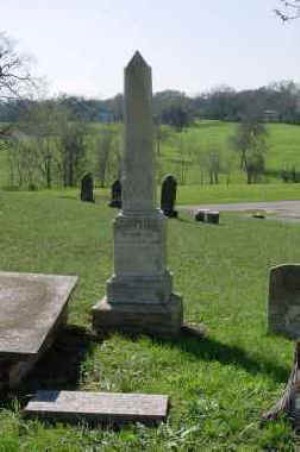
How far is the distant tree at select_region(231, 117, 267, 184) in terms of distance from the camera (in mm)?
82625

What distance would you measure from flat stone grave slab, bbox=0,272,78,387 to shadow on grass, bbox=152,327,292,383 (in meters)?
1.23

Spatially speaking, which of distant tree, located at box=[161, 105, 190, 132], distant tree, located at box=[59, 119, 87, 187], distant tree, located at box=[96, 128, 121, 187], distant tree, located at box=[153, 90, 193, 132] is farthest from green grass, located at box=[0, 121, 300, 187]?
distant tree, located at box=[153, 90, 193, 132]

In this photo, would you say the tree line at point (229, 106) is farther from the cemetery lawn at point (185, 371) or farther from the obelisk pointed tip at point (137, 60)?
the obelisk pointed tip at point (137, 60)

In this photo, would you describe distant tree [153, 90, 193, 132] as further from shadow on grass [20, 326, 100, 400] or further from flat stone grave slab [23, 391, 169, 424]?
flat stone grave slab [23, 391, 169, 424]

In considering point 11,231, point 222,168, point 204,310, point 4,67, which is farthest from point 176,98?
point 204,310

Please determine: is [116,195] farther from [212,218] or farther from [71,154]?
[71,154]

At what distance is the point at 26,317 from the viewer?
629 cm

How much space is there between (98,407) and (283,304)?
12.8 ft

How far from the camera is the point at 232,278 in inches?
542

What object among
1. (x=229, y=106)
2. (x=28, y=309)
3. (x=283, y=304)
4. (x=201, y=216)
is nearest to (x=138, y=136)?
(x=28, y=309)

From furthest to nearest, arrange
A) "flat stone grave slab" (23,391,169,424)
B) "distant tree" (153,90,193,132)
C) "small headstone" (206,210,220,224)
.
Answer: "distant tree" (153,90,193,132) → "small headstone" (206,210,220,224) → "flat stone grave slab" (23,391,169,424)

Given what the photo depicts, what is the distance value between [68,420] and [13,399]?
0.65 metres

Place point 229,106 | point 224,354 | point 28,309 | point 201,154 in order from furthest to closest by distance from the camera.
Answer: point 229,106
point 201,154
point 224,354
point 28,309

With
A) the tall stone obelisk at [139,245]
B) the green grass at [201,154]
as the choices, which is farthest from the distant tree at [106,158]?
the tall stone obelisk at [139,245]
